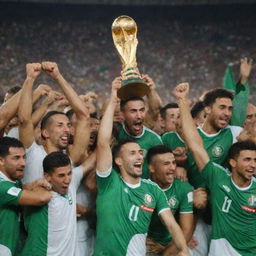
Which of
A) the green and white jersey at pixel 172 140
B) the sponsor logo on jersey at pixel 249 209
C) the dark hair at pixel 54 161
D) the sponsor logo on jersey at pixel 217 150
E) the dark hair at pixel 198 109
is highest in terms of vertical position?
the dark hair at pixel 198 109

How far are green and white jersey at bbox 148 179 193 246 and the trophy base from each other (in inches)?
37.7

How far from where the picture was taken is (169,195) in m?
6.37

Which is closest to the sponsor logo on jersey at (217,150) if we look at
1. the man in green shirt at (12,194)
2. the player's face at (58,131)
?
the player's face at (58,131)

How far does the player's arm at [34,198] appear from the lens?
5.51m

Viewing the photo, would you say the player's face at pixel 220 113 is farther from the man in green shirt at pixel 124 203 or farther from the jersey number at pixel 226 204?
the man in green shirt at pixel 124 203

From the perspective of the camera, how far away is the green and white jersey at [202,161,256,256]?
20.0 ft

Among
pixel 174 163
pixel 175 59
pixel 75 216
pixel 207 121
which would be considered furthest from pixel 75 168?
pixel 175 59

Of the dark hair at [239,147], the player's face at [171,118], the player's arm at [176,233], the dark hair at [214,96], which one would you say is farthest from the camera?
the player's face at [171,118]

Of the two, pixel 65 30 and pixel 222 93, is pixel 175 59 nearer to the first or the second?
pixel 65 30

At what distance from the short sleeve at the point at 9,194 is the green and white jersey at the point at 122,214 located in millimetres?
728

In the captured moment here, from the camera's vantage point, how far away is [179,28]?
67.7 feet

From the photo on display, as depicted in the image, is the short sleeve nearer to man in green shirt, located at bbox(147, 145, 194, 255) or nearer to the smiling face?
the smiling face

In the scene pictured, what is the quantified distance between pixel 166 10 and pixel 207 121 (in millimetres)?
14230

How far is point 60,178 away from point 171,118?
2.19m
